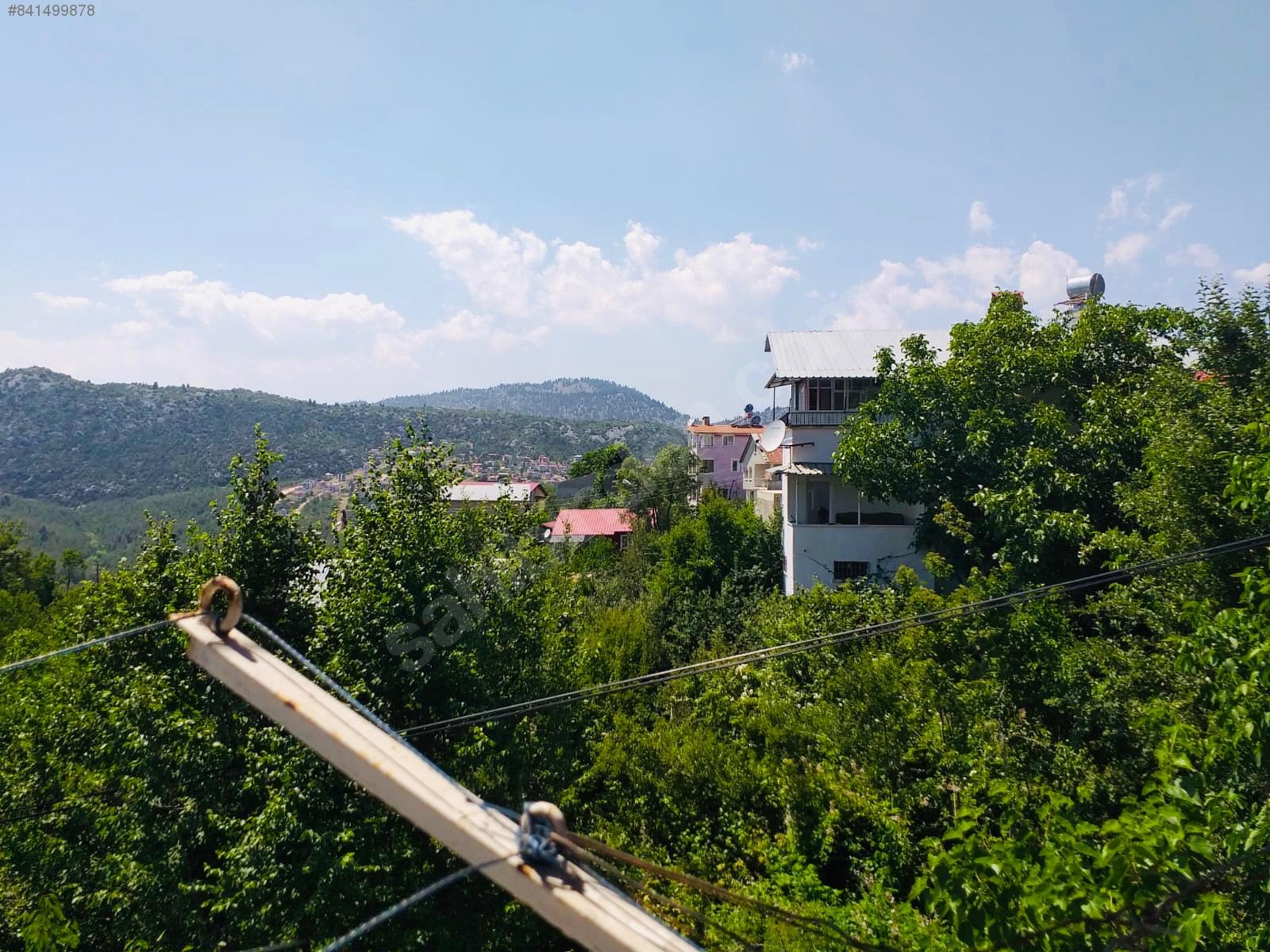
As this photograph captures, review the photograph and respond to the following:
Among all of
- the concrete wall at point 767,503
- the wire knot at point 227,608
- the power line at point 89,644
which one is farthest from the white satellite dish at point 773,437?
the wire knot at point 227,608

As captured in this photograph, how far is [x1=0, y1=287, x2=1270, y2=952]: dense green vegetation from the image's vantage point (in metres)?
7.27

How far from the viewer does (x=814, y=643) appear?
6883mm

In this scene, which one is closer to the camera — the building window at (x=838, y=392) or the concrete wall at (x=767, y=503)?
the building window at (x=838, y=392)

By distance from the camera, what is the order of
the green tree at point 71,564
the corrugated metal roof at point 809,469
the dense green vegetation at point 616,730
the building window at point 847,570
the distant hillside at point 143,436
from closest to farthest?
the dense green vegetation at point 616,730 → the building window at point 847,570 → the corrugated metal roof at point 809,469 → the green tree at point 71,564 → the distant hillside at point 143,436

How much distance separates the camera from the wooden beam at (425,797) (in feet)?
5.53

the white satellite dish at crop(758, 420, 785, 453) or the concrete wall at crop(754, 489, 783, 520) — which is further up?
the white satellite dish at crop(758, 420, 785, 453)

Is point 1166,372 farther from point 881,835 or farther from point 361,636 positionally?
point 361,636

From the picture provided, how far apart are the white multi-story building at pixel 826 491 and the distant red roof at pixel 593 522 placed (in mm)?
20679

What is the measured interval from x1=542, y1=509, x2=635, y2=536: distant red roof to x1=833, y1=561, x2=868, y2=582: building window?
22217mm

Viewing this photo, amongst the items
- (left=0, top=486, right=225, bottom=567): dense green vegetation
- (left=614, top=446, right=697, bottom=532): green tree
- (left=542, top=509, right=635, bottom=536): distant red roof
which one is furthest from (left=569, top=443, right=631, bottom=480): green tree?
(left=0, top=486, right=225, bottom=567): dense green vegetation

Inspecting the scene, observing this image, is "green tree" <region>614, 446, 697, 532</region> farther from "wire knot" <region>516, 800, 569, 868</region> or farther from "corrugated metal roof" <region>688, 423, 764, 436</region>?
"wire knot" <region>516, 800, 569, 868</region>

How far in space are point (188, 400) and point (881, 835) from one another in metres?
144

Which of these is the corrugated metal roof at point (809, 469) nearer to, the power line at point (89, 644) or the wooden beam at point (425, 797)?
the power line at point (89, 644)

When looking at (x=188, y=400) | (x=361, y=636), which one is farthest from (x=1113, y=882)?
(x=188, y=400)
